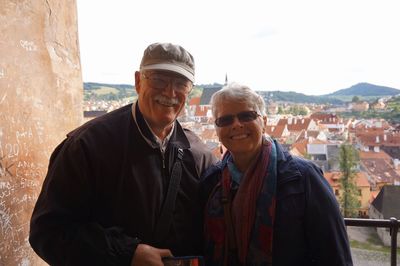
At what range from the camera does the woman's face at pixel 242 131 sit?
1291 mm

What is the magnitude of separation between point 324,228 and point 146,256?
589 mm

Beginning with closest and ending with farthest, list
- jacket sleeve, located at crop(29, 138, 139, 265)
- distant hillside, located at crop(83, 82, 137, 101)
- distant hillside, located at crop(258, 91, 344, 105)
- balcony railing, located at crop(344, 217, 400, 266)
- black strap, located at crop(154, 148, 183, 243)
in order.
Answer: jacket sleeve, located at crop(29, 138, 139, 265), black strap, located at crop(154, 148, 183, 243), balcony railing, located at crop(344, 217, 400, 266), distant hillside, located at crop(83, 82, 137, 101), distant hillside, located at crop(258, 91, 344, 105)

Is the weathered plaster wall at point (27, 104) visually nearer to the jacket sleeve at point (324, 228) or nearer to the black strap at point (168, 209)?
the black strap at point (168, 209)

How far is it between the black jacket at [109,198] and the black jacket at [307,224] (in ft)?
1.10

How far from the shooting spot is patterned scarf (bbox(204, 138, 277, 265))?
1.15m

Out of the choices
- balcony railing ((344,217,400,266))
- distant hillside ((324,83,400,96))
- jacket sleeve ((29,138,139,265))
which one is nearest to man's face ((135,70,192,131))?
jacket sleeve ((29,138,139,265))

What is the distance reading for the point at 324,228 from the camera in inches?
43.6

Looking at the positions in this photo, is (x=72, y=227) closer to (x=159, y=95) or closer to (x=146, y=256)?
(x=146, y=256)

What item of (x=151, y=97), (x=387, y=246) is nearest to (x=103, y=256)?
(x=151, y=97)

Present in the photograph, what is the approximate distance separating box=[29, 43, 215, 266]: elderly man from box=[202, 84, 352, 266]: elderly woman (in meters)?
0.11

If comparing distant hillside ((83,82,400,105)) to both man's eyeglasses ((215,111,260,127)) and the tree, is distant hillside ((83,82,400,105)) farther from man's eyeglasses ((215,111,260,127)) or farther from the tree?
man's eyeglasses ((215,111,260,127))

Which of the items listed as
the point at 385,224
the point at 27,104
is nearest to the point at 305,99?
the point at 385,224

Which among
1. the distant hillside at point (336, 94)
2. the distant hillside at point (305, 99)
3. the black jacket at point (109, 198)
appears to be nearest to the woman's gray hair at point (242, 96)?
the black jacket at point (109, 198)

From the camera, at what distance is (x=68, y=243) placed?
1.09 metres
